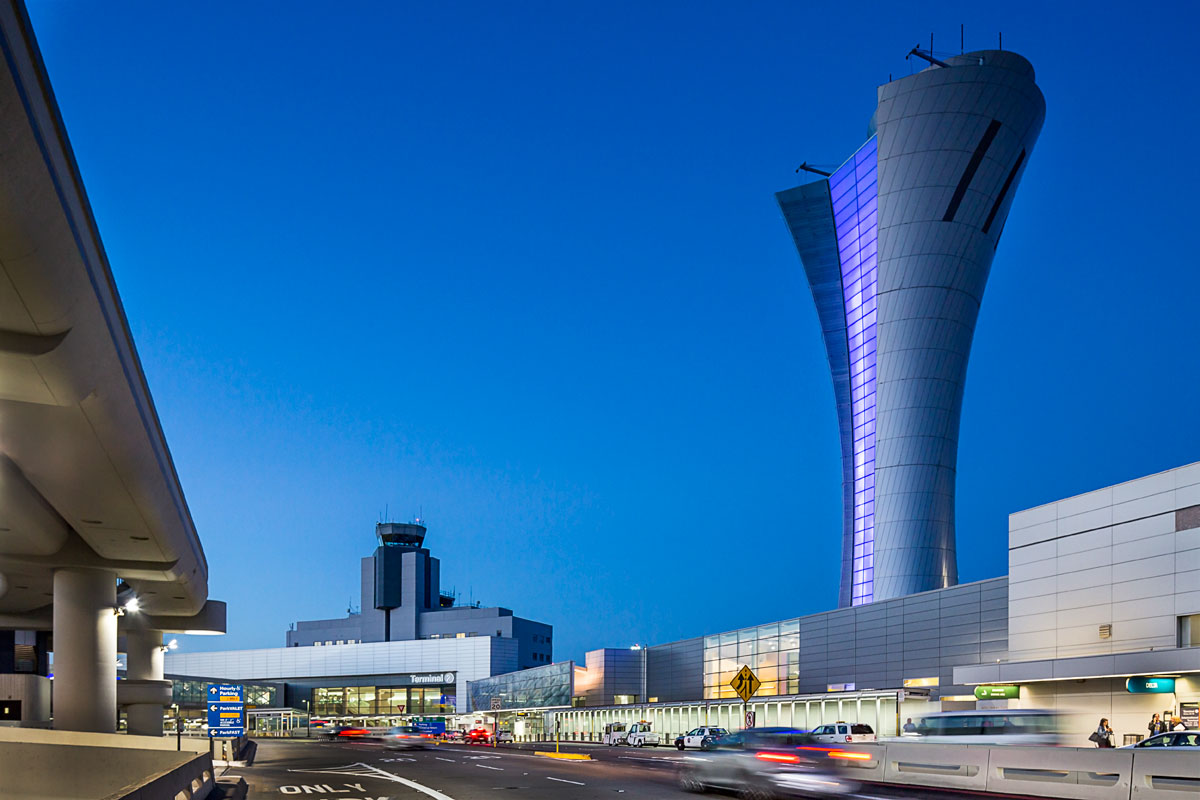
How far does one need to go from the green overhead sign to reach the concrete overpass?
28793mm

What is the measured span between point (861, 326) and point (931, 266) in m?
13.9

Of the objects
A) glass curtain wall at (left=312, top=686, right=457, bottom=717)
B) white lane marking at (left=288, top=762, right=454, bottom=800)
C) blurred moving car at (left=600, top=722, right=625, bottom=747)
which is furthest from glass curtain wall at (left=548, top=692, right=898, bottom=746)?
glass curtain wall at (left=312, top=686, right=457, bottom=717)

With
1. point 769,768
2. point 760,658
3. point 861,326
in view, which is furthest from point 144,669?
point 861,326

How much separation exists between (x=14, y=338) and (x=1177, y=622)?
36.6 m

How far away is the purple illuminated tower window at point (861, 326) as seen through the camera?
101 meters

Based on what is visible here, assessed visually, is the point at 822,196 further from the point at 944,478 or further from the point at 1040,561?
the point at 1040,561

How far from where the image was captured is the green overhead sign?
33812 millimetres

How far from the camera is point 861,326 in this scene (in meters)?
103

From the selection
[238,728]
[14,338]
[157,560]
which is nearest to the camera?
[14,338]

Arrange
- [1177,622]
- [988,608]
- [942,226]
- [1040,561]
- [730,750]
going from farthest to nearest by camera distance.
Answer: [942,226], [988,608], [1040,561], [1177,622], [730,750]

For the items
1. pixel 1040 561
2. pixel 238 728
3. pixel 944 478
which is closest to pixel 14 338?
pixel 238 728

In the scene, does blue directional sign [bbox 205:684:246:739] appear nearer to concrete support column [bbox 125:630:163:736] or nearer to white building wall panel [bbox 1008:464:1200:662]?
concrete support column [bbox 125:630:163:736]

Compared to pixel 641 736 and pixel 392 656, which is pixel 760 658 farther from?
pixel 392 656

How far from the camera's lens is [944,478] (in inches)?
3563
